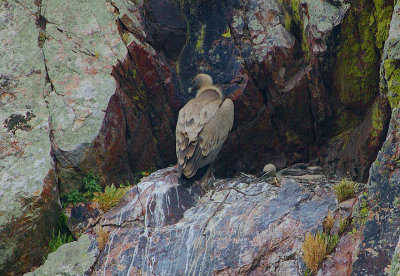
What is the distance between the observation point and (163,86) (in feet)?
40.8

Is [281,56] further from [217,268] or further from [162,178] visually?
[217,268]

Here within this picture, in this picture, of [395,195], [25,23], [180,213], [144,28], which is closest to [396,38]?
[395,195]

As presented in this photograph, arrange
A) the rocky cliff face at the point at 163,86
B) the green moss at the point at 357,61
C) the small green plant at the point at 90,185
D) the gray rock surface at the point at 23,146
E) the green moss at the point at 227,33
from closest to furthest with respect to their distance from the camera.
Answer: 1. the gray rock surface at the point at 23,146
2. the rocky cliff face at the point at 163,86
3. the small green plant at the point at 90,185
4. the green moss at the point at 357,61
5. the green moss at the point at 227,33

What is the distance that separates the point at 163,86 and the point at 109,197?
352 cm

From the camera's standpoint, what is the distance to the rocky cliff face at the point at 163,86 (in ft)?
31.9

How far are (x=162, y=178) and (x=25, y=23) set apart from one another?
14.5ft

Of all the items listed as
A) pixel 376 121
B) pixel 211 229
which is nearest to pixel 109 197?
pixel 211 229

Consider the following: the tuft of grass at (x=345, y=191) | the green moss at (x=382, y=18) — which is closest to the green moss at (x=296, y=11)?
the green moss at (x=382, y=18)

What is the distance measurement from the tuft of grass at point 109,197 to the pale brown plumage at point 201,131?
122 cm

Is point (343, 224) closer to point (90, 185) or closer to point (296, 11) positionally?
point (90, 185)

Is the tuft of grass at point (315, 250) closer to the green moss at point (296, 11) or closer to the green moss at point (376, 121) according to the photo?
the green moss at point (376, 121)

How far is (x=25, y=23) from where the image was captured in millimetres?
11305

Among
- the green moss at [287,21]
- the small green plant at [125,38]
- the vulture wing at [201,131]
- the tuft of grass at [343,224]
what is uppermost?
the small green plant at [125,38]

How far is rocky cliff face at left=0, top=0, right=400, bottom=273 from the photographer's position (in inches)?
383
